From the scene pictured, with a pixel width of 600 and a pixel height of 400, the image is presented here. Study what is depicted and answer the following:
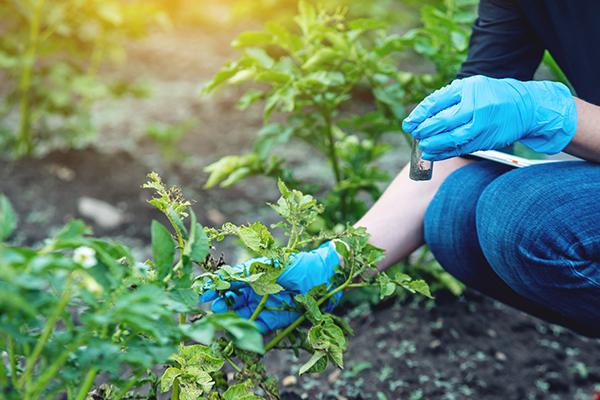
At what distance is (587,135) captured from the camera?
3.00 ft

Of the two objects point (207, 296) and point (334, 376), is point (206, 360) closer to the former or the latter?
point (207, 296)

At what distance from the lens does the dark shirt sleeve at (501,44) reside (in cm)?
115

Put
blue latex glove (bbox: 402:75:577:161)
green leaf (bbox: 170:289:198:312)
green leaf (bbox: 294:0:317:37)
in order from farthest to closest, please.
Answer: green leaf (bbox: 294:0:317:37) → blue latex glove (bbox: 402:75:577:161) → green leaf (bbox: 170:289:198:312)

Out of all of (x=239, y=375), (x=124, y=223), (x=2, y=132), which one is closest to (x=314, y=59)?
(x=239, y=375)

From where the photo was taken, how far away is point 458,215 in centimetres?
103

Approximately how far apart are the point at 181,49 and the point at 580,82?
143 inches

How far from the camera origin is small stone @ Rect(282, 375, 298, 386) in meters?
1.17

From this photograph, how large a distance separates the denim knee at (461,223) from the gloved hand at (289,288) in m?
Result: 0.28

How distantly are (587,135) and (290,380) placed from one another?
95 centimetres

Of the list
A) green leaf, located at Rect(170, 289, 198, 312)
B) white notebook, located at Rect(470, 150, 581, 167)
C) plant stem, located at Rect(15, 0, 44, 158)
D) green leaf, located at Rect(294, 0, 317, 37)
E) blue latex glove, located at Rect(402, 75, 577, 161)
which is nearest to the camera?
green leaf, located at Rect(170, 289, 198, 312)

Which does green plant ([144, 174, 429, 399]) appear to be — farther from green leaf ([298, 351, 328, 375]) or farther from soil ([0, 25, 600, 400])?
soil ([0, 25, 600, 400])

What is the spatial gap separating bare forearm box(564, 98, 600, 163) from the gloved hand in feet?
1.94

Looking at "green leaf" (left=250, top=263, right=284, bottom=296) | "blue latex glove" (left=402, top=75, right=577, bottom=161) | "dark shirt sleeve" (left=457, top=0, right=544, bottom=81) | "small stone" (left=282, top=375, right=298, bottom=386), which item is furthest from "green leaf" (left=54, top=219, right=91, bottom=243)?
"dark shirt sleeve" (left=457, top=0, right=544, bottom=81)

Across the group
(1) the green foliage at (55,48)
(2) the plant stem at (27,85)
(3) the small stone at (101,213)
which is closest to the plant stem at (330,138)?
(3) the small stone at (101,213)
